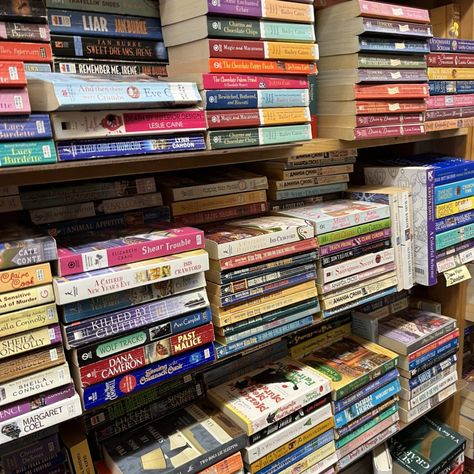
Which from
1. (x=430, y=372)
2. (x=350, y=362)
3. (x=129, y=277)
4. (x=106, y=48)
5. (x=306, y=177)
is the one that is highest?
(x=106, y=48)

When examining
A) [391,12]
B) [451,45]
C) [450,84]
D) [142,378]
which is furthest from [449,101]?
[142,378]

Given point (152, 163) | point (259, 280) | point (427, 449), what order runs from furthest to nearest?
point (427, 449) → point (259, 280) → point (152, 163)

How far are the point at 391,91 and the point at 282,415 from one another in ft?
2.79

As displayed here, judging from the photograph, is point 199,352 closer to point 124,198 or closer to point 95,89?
point 124,198

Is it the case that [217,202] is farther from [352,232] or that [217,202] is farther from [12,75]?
[12,75]

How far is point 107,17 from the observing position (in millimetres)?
985

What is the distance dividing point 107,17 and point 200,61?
8.6 inches

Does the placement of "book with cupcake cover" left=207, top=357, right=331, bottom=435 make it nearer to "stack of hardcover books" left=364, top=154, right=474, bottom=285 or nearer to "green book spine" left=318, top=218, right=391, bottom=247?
"green book spine" left=318, top=218, right=391, bottom=247

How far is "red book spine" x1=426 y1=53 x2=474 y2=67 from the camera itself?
54.3 inches

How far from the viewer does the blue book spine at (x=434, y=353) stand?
1.45 metres

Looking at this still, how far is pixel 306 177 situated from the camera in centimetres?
130

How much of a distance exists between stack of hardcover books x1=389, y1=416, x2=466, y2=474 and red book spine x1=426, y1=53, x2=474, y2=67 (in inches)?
47.1

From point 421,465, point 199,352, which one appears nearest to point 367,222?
point 199,352

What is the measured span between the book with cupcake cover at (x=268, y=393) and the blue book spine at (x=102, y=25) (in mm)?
838
